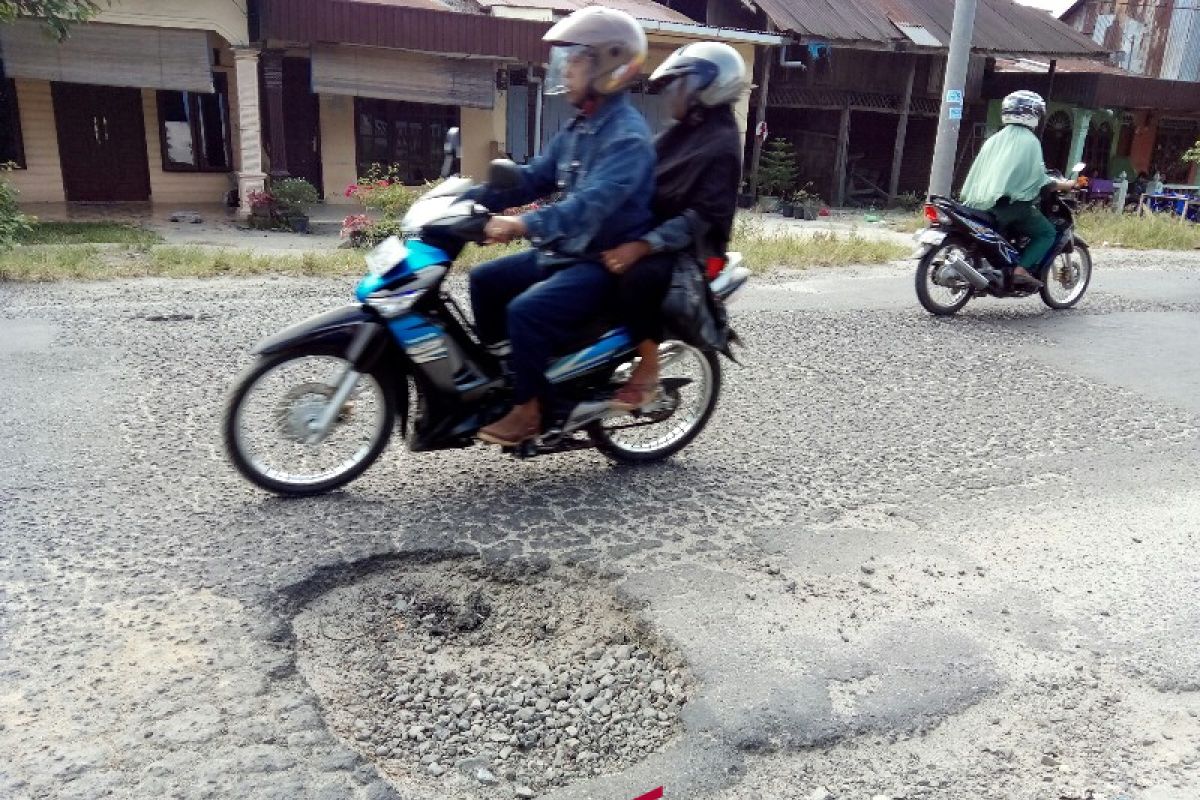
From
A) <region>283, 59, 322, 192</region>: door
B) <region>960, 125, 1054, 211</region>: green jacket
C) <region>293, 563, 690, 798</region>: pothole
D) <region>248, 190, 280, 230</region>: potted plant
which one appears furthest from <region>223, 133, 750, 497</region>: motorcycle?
<region>283, 59, 322, 192</region>: door

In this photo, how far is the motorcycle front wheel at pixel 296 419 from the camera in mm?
3729

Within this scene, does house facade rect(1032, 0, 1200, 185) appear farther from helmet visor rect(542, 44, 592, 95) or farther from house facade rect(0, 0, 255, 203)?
Answer: helmet visor rect(542, 44, 592, 95)

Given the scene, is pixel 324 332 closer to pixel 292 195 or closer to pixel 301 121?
pixel 292 195

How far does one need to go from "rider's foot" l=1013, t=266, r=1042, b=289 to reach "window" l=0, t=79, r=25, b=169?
48.5 ft

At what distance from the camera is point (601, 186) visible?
3686 mm

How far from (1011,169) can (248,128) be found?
38.4 ft

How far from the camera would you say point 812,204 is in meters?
19.5

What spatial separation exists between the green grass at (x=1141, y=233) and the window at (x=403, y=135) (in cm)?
1135

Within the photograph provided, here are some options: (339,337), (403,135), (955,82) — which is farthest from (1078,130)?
(339,337)

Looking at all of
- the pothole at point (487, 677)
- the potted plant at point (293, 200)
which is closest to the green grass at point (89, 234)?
the potted plant at point (293, 200)

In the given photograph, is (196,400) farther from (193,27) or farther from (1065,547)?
(193,27)

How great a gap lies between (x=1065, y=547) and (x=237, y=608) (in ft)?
10.5

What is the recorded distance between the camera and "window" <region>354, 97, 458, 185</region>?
709 inches

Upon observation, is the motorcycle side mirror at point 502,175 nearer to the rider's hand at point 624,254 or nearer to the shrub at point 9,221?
the rider's hand at point 624,254
